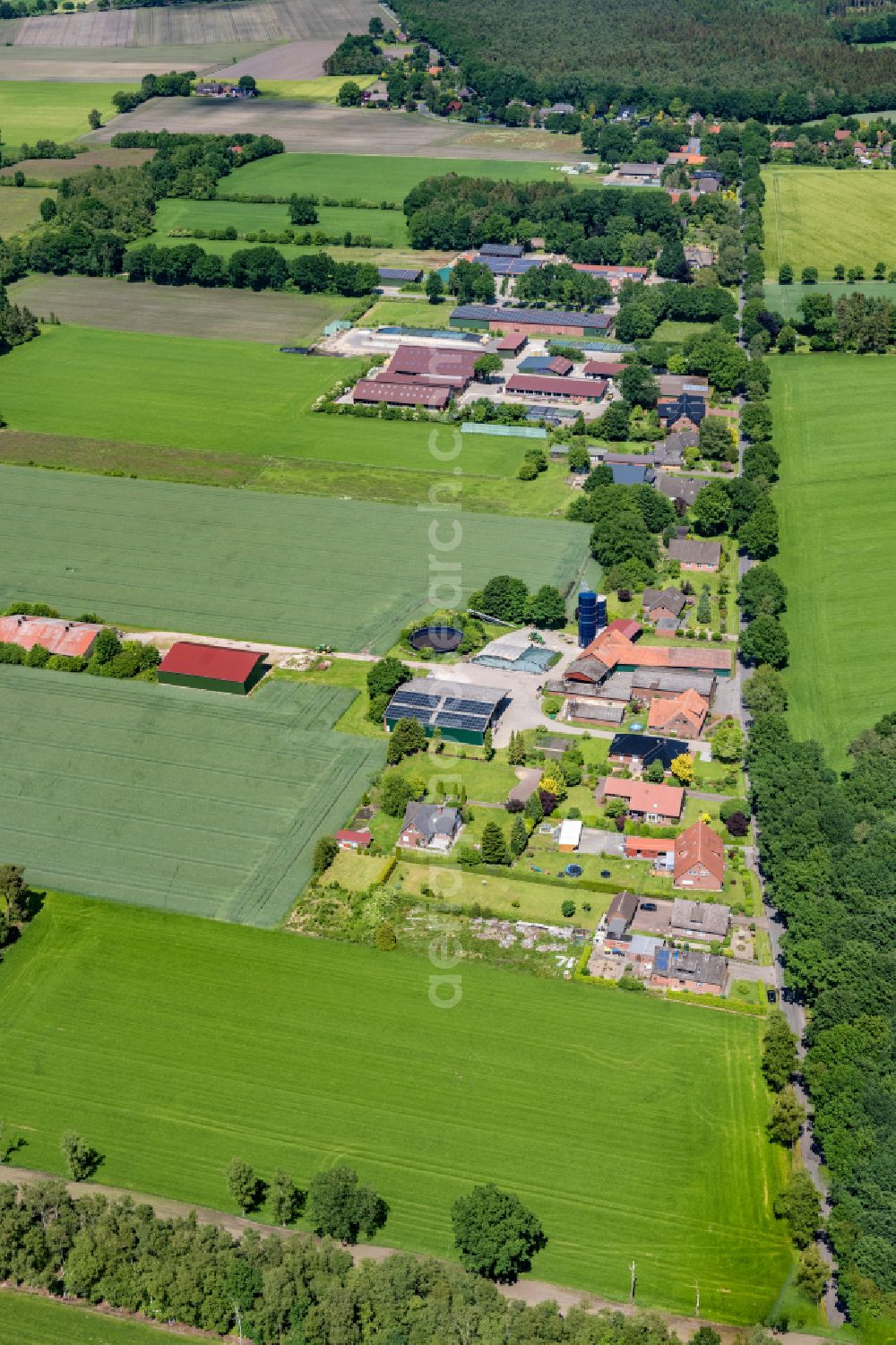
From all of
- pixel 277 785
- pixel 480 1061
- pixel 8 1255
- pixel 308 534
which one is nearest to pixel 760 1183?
pixel 480 1061

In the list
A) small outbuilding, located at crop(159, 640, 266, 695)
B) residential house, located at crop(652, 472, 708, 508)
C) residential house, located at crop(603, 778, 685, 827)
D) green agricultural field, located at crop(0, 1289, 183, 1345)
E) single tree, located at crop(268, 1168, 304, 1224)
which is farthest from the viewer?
residential house, located at crop(652, 472, 708, 508)

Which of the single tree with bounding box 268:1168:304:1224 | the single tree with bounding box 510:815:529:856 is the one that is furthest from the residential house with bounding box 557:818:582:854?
the single tree with bounding box 268:1168:304:1224

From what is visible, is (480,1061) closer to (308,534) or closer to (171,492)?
(308,534)

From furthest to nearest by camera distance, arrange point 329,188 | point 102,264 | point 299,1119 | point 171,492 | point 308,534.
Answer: point 329,188, point 102,264, point 171,492, point 308,534, point 299,1119

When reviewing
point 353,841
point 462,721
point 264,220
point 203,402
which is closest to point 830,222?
point 264,220

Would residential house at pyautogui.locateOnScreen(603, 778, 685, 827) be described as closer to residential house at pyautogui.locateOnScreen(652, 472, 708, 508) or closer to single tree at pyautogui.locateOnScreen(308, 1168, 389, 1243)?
single tree at pyautogui.locateOnScreen(308, 1168, 389, 1243)

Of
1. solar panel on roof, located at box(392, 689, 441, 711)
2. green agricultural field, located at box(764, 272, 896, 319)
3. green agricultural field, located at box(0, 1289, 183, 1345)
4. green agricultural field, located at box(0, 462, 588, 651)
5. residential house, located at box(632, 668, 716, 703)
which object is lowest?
green agricultural field, located at box(0, 1289, 183, 1345)
